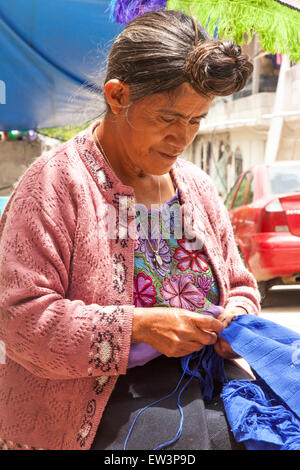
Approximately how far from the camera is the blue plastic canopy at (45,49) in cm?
367

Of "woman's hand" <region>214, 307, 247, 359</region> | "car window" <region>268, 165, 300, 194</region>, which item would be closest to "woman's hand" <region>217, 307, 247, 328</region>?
"woman's hand" <region>214, 307, 247, 359</region>

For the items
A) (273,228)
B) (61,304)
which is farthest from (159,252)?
(273,228)

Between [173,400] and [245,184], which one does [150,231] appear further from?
[245,184]

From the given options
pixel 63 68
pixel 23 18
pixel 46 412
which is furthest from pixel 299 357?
pixel 63 68

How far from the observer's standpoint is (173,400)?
1396mm

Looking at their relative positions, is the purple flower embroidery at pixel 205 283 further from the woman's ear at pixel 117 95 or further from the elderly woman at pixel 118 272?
the woman's ear at pixel 117 95

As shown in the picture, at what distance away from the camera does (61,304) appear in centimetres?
130

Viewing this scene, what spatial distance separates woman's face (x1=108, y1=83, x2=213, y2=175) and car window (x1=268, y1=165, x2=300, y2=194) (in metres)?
4.36

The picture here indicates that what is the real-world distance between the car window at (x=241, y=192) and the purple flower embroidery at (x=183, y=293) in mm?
5136

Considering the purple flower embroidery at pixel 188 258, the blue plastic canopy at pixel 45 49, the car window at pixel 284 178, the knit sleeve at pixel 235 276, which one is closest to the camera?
the purple flower embroidery at pixel 188 258

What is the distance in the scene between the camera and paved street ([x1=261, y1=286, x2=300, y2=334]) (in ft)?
17.3

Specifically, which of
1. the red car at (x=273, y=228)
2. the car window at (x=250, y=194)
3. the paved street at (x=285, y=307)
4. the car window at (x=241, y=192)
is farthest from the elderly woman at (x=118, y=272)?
the car window at (x=241, y=192)

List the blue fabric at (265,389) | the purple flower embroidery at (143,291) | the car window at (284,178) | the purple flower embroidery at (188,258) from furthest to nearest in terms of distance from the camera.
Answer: the car window at (284,178)
the purple flower embroidery at (188,258)
the purple flower embroidery at (143,291)
the blue fabric at (265,389)

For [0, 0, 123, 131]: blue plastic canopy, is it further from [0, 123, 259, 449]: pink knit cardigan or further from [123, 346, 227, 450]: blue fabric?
[123, 346, 227, 450]: blue fabric
